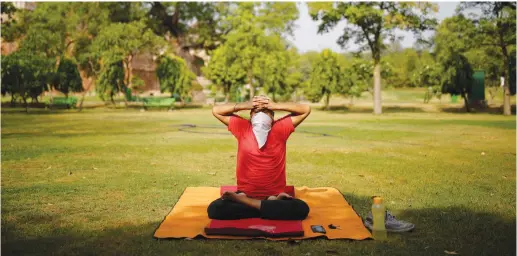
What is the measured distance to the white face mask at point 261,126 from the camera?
5691 millimetres

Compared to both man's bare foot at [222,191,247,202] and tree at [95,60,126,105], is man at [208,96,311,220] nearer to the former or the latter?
man's bare foot at [222,191,247,202]

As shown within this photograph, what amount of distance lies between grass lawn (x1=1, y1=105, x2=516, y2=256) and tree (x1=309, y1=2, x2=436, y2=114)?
16.9 m

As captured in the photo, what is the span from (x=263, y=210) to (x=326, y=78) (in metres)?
34.0

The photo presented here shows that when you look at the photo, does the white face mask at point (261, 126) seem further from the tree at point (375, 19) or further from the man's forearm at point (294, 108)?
the tree at point (375, 19)

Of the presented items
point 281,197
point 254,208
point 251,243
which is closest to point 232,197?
point 254,208

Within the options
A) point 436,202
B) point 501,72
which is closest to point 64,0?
point 501,72

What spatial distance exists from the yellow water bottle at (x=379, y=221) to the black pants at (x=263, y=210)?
860 mm

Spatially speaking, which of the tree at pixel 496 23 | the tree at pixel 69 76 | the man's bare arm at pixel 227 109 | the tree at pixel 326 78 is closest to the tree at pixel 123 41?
the tree at pixel 69 76

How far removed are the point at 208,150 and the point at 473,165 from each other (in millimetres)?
6229

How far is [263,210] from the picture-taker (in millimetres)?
5371

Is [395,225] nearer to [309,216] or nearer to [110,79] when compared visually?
[309,216]

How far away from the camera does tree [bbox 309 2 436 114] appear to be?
1188 inches

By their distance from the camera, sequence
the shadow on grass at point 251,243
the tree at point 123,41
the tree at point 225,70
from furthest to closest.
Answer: the tree at point 225,70
the tree at point 123,41
the shadow on grass at point 251,243

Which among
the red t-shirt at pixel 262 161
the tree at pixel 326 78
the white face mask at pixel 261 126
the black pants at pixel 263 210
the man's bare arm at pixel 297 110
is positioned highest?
the tree at pixel 326 78
